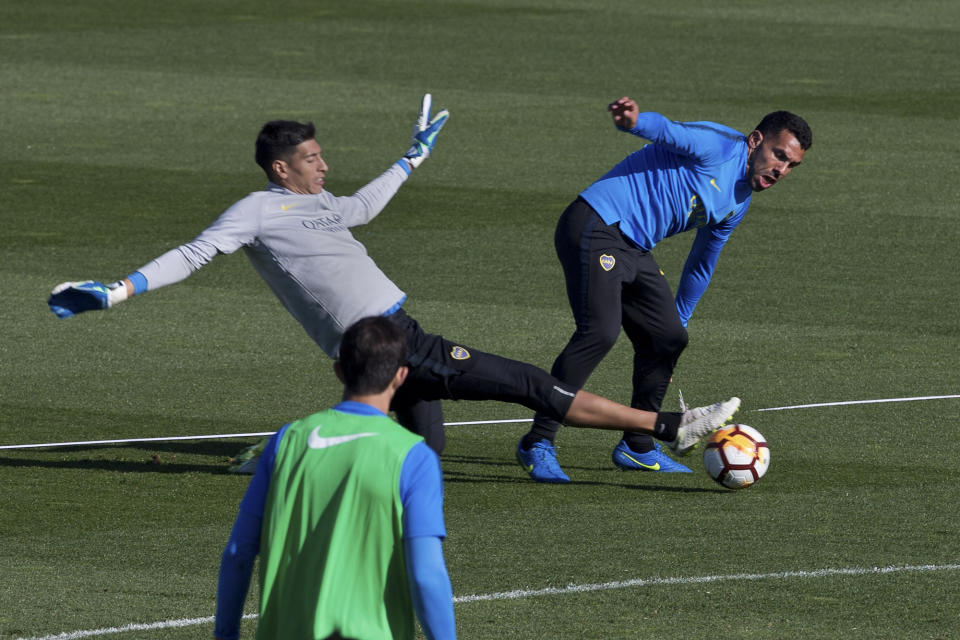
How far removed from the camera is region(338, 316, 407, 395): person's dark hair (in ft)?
16.8

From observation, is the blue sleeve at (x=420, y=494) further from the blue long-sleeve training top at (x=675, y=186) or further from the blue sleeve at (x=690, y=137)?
the blue long-sleeve training top at (x=675, y=186)

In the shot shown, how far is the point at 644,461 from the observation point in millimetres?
10703

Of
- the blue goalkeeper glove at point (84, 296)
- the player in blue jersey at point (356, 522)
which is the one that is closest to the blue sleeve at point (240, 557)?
the player in blue jersey at point (356, 522)

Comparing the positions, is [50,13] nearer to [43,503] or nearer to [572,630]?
[43,503]

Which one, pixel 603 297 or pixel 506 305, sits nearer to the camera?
pixel 603 297

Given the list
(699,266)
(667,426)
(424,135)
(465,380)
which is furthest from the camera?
(699,266)

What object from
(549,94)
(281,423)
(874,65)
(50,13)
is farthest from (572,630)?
(50,13)

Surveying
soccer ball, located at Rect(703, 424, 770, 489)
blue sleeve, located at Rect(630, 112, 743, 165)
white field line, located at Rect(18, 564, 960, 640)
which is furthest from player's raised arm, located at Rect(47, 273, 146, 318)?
soccer ball, located at Rect(703, 424, 770, 489)

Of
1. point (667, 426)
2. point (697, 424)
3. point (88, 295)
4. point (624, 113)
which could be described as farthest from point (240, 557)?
point (624, 113)

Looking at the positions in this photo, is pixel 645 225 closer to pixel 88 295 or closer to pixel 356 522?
pixel 88 295

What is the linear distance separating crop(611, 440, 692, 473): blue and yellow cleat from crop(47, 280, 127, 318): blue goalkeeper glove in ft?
11.2

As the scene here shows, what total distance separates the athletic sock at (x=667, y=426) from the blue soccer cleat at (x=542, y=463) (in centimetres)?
99

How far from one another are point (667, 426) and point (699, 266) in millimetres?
1827

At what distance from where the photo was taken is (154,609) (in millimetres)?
7898
